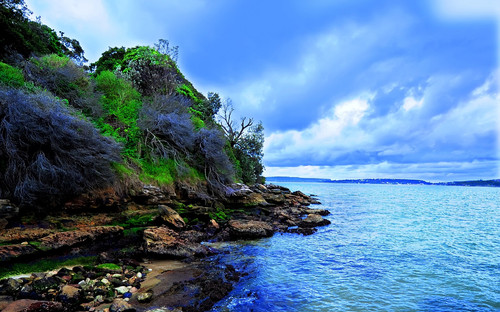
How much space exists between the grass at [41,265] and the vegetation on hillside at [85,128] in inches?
104

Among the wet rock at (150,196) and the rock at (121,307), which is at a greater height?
the wet rock at (150,196)

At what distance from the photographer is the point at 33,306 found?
5.51 m

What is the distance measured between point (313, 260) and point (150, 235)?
7471 mm

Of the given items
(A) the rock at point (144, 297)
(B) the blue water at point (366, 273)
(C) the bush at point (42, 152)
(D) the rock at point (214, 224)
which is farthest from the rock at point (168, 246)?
(D) the rock at point (214, 224)

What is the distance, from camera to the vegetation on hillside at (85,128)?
10289 mm

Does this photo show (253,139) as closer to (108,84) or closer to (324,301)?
(108,84)

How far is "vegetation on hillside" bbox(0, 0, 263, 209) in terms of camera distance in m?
10.3

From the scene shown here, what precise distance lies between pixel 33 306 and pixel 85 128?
27.9 ft

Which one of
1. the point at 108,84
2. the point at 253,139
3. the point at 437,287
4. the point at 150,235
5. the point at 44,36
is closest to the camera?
the point at 437,287

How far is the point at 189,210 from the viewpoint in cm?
1664

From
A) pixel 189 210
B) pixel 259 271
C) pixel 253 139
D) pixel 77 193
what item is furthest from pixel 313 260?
pixel 253 139

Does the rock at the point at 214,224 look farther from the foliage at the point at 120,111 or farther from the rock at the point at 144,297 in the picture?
the rock at the point at 144,297

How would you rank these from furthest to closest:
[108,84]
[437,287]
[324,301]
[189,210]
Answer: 1. [108,84]
2. [189,210]
3. [437,287]
4. [324,301]

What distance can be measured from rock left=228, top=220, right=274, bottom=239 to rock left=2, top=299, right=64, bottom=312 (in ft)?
31.6
